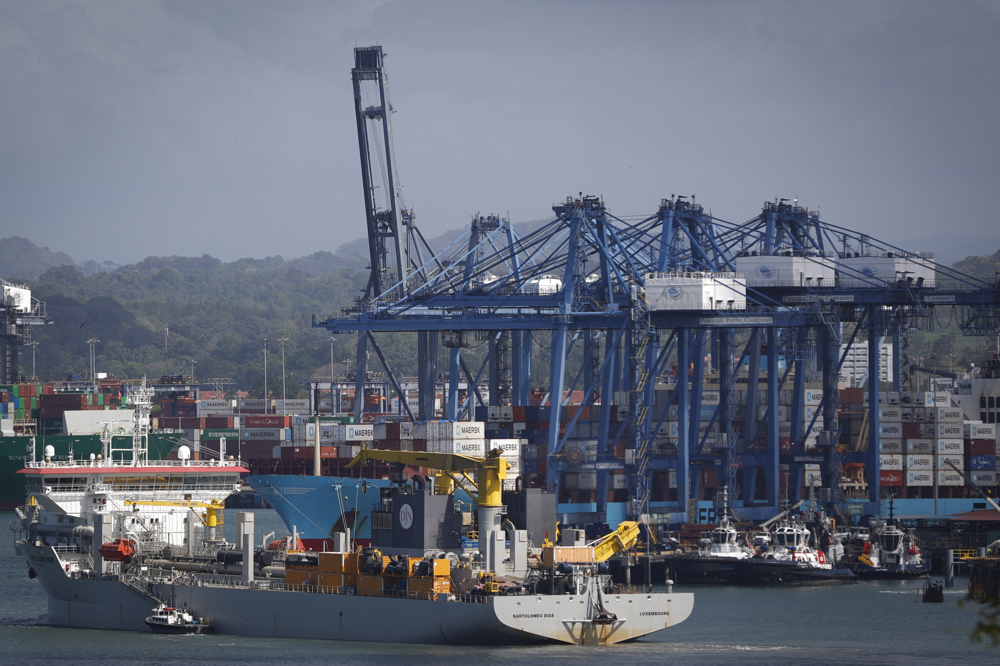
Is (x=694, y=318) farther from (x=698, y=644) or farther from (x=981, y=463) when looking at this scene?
(x=698, y=644)

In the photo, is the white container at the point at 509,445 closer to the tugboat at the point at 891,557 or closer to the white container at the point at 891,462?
the tugboat at the point at 891,557

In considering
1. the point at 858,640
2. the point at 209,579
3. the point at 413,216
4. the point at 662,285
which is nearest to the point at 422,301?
the point at 662,285

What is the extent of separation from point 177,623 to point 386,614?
8.43m

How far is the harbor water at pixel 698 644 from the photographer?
45281mm

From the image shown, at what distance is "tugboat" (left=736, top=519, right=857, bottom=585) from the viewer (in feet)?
232

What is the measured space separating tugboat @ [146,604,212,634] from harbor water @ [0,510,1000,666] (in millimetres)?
472

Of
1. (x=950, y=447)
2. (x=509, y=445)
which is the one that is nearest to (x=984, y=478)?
(x=950, y=447)

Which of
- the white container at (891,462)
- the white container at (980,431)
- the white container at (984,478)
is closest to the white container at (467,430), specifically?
the white container at (891,462)

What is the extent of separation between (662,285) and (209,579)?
110 ft

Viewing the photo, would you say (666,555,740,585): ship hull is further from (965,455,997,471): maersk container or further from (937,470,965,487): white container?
(965,455,997,471): maersk container

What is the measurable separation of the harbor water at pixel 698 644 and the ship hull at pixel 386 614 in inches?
16.9

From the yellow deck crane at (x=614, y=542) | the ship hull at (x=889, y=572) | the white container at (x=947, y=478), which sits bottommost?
the ship hull at (x=889, y=572)

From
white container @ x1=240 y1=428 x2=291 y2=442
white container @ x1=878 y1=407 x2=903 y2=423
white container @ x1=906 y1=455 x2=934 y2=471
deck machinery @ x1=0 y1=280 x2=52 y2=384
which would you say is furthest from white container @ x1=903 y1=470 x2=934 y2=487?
deck machinery @ x1=0 y1=280 x2=52 y2=384

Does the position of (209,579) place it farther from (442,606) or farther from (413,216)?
(413,216)
